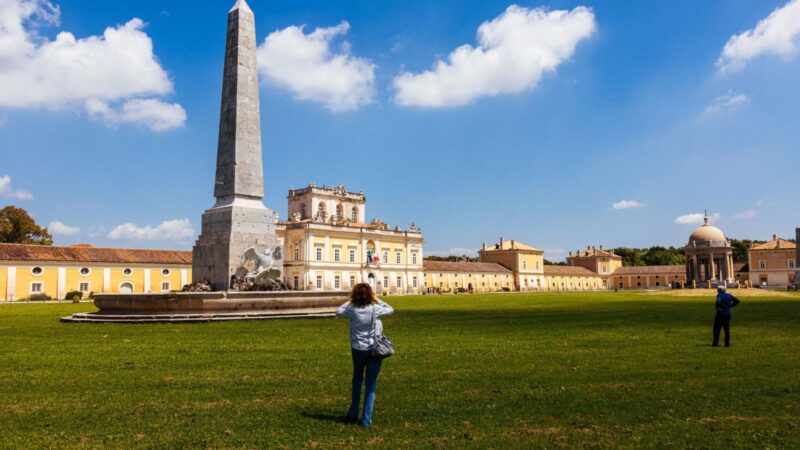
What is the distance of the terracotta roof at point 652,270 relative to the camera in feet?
305

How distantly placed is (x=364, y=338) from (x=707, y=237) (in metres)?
65.8

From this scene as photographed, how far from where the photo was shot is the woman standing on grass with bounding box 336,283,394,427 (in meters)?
5.47

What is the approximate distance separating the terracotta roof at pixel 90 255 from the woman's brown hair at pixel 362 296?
4567 centimetres

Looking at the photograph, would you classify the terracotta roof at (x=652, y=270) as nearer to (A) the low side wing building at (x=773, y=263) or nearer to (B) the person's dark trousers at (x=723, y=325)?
(A) the low side wing building at (x=773, y=263)

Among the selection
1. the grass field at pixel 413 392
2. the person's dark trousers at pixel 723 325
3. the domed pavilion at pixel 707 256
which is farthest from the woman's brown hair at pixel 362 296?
the domed pavilion at pixel 707 256

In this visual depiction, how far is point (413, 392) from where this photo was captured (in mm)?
6844

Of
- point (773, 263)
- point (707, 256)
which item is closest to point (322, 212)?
point (707, 256)

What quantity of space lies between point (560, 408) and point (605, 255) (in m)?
101

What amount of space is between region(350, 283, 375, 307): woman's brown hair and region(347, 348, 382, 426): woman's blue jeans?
0.43 meters

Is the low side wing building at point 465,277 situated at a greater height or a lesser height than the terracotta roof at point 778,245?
lesser

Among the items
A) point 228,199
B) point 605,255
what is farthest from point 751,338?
point 605,255

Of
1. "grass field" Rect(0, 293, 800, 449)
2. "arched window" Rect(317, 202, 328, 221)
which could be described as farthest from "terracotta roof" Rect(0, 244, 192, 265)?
"grass field" Rect(0, 293, 800, 449)

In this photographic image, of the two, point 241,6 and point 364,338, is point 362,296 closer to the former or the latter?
point 364,338

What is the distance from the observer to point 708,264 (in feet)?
206
